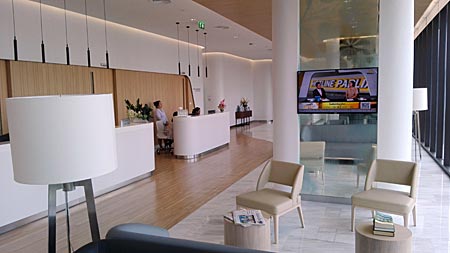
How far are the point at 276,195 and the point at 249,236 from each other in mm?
1044

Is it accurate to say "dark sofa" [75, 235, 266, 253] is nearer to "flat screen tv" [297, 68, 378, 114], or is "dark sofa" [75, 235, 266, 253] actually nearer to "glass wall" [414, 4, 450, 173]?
"flat screen tv" [297, 68, 378, 114]

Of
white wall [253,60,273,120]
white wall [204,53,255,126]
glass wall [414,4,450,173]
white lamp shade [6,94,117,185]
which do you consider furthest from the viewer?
white wall [253,60,273,120]

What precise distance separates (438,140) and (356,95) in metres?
4.83

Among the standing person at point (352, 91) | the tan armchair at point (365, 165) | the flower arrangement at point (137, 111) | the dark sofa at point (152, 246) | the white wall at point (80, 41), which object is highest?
the white wall at point (80, 41)

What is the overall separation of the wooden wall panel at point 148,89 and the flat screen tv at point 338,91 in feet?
19.5

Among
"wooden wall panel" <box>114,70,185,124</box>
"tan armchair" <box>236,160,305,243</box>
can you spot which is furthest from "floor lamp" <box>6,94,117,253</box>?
"wooden wall panel" <box>114,70,185,124</box>

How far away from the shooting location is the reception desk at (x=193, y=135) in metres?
9.31

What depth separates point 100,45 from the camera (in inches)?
362

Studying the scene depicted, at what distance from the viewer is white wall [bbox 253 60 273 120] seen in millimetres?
20953

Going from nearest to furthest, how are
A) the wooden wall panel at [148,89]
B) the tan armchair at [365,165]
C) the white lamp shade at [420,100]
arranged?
the tan armchair at [365,165]
the white lamp shade at [420,100]
the wooden wall panel at [148,89]

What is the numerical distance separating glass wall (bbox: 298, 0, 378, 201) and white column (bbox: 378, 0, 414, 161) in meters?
0.15

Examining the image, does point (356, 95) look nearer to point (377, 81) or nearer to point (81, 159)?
point (377, 81)

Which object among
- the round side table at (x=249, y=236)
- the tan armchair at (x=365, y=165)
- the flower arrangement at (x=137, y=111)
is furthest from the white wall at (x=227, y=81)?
the round side table at (x=249, y=236)

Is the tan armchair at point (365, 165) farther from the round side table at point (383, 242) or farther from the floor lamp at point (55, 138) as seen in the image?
the floor lamp at point (55, 138)
